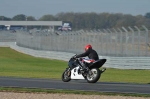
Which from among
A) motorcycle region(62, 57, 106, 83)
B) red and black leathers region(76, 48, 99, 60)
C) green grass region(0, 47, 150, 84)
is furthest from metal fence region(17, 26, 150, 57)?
red and black leathers region(76, 48, 99, 60)

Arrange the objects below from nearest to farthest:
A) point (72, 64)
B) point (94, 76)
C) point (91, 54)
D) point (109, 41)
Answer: point (94, 76) < point (91, 54) < point (72, 64) < point (109, 41)

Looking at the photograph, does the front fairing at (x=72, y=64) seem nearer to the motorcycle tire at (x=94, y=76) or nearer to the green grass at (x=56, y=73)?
the motorcycle tire at (x=94, y=76)

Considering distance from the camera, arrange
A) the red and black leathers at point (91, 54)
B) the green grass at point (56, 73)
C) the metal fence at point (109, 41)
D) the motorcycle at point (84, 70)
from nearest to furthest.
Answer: the motorcycle at point (84, 70), the red and black leathers at point (91, 54), the green grass at point (56, 73), the metal fence at point (109, 41)

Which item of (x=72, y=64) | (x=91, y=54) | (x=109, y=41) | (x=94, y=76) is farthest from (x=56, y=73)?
(x=109, y=41)

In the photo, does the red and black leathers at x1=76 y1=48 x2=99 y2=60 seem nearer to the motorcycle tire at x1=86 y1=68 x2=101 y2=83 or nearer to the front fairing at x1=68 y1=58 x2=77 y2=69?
the motorcycle tire at x1=86 y1=68 x2=101 y2=83

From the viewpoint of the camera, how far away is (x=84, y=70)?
2216 cm

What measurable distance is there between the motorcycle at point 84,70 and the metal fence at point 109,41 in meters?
11.9

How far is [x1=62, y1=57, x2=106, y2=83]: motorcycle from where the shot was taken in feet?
71.3

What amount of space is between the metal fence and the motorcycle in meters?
11.9

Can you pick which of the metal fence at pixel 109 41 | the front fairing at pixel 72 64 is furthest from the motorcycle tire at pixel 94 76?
the metal fence at pixel 109 41

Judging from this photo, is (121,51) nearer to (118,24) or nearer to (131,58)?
(131,58)

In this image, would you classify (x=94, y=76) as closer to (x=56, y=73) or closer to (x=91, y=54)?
(x=91, y=54)

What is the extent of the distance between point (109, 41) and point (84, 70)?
65.5 feet

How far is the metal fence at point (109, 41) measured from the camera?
119 ft
